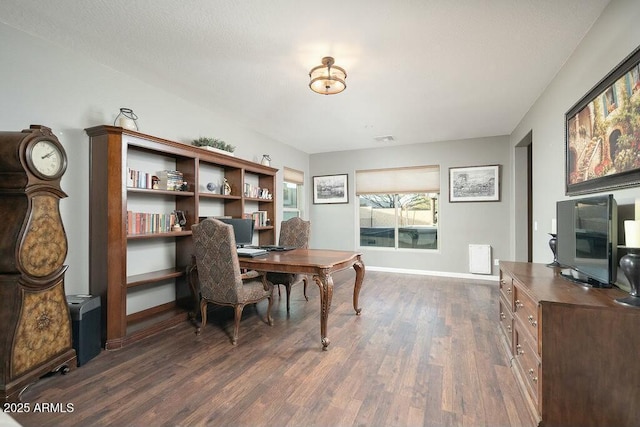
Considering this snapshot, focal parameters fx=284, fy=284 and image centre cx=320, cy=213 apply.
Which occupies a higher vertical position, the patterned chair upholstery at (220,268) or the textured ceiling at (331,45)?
the textured ceiling at (331,45)

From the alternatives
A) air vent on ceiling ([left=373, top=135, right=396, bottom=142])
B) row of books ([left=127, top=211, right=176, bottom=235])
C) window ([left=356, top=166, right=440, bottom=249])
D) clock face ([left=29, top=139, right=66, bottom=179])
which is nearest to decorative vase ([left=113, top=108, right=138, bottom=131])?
clock face ([left=29, top=139, right=66, bottom=179])

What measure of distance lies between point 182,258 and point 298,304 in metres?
1.54

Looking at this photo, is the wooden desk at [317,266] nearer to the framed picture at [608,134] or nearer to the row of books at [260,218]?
the row of books at [260,218]

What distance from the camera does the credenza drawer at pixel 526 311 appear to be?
1607 mm

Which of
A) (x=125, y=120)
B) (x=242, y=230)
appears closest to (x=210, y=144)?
(x=125, y=120)

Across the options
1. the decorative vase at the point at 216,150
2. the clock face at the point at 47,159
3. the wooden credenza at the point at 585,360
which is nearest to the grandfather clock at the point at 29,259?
the clock face at the point at 47,159

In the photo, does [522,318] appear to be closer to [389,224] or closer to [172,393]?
[172,393]

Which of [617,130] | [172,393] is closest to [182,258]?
[172,393]

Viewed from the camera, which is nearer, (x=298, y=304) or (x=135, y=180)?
(x=135, y=180)

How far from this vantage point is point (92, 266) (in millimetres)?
2539

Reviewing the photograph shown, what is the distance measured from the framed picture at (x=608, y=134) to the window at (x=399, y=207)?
3172mm

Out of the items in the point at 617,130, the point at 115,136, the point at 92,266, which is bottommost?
the point at 92,266

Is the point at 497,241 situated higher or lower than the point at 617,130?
lower

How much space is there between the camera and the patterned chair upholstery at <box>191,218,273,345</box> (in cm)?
249
